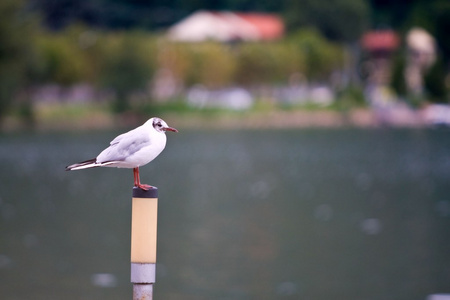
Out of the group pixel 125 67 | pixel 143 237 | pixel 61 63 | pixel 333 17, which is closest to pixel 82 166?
pixel 143 237

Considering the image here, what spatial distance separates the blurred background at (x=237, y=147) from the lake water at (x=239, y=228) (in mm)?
80

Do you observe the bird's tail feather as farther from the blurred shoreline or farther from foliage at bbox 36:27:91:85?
foliage at bbox 36:27:91:85

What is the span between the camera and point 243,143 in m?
72.9

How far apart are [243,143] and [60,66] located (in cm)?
2036

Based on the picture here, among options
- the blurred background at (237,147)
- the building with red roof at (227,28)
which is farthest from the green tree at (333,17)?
the building with red roof at (227,28)

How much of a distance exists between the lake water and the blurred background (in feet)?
0.26

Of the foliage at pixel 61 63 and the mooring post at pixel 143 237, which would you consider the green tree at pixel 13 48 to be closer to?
the foliage at pixel 61 63

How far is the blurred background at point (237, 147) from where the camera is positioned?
72.1ft

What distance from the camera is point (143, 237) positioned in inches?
320

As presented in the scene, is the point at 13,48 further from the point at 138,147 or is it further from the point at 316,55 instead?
the point at 138,147

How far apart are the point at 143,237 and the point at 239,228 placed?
20052 millimetres

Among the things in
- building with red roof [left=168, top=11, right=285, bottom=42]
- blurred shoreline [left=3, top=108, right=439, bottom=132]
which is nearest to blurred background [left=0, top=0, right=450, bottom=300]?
blurred shoreline [left=3, top=108, right=439, bottom=132]

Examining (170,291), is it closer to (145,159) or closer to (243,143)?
(145,159)

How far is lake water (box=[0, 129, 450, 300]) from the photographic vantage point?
2023 centimetres
